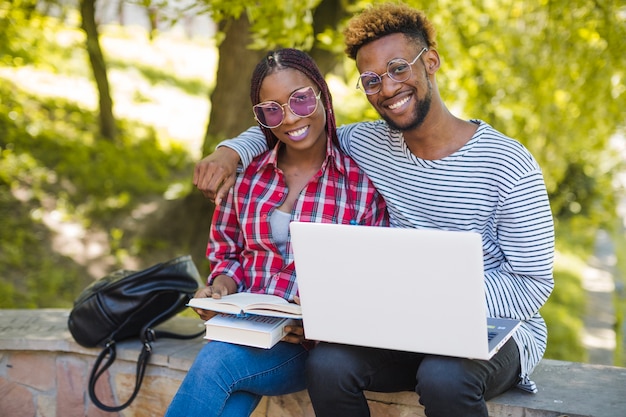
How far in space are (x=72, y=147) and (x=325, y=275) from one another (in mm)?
5640

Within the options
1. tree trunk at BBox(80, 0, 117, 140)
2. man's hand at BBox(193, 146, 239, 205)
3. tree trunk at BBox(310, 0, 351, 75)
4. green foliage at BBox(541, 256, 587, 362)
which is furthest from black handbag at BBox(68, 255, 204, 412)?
tree trunk at BBox(80, 0, 117, 140)

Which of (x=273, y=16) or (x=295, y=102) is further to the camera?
(x=273, y=16)

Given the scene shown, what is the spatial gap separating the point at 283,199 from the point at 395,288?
0.84 metres

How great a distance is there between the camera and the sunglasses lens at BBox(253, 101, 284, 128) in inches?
102

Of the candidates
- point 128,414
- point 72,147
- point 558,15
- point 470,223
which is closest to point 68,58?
point 72,147

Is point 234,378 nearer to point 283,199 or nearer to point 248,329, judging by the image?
point 248,329

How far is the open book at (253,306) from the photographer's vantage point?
7.34 ft

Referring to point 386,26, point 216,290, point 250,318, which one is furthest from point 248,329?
point 386,26

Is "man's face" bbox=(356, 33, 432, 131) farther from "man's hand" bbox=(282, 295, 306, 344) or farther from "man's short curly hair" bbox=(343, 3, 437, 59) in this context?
"man's hand" bbox=(282, 295, 306, 344)

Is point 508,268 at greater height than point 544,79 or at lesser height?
lesser

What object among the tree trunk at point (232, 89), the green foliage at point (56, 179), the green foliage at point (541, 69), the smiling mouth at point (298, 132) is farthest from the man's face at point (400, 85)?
the green foliage at point (56, 179)

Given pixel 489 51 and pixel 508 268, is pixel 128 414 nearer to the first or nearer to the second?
pixel 508 268

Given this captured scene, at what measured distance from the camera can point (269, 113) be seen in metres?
2.61

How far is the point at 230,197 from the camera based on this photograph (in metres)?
2.77
